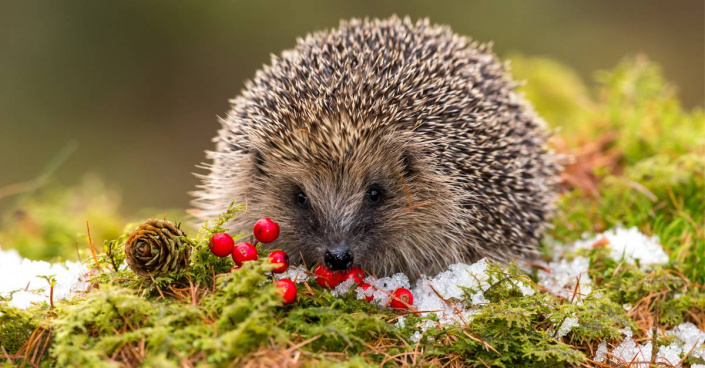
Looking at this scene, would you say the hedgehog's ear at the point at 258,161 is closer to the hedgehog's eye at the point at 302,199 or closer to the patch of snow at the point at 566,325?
the hedgehog's eye at the point at 302,199

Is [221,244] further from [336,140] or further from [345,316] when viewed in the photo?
[336,140]

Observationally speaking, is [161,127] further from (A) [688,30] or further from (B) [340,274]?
(A) [688,30]

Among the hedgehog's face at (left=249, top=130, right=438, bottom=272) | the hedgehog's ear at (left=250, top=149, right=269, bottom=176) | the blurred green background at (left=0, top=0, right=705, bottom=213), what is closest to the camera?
the hedgehog's face at (left=249, top=130, right=438, bottom=272)

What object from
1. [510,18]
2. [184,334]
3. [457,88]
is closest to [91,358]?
[184,334]

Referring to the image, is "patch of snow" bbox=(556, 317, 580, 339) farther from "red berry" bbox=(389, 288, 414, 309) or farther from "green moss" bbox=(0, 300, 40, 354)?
"green moss" bbox=(0, 300, 40, 354)

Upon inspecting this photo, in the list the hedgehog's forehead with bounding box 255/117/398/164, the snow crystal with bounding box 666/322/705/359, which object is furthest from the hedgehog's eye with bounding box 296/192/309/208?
the snow crystal with bounding box 666/322/705/359

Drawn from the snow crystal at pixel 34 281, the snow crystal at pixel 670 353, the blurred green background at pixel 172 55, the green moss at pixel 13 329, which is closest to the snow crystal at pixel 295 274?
the snow crystal at pixel 34 281
